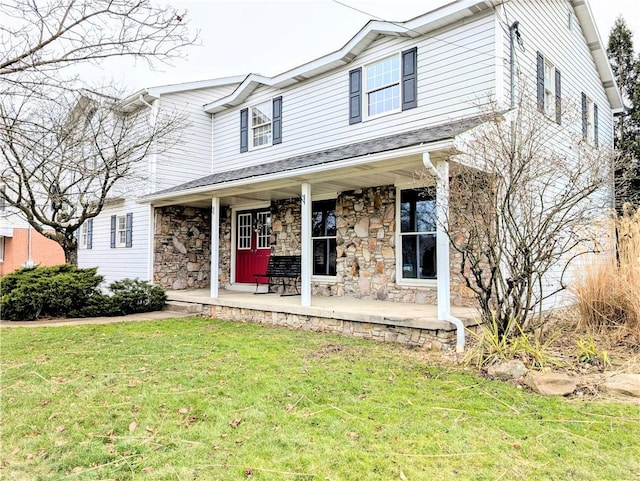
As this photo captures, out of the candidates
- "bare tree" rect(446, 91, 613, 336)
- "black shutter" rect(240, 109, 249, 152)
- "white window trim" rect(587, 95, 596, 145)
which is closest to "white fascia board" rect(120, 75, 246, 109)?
"black shutter" rect(240, 109, 249, 152)

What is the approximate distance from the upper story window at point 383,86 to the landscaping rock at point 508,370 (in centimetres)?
535

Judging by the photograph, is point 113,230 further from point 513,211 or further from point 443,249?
point 513,211

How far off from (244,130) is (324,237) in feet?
13.8

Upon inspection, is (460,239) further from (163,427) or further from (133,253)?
(133,253)

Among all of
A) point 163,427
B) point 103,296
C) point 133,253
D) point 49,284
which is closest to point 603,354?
point 163,427

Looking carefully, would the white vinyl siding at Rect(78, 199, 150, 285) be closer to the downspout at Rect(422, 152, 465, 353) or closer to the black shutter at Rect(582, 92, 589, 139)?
the downspout at Rect(422, 152, 465, 353)

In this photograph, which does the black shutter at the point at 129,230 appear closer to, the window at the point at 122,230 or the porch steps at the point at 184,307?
the window at the point at 122,230

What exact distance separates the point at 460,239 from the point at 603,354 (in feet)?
8.85

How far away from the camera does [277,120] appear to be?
10656mm

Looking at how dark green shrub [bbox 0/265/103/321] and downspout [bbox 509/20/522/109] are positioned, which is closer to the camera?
downspout [bbox 509/20/522/109]

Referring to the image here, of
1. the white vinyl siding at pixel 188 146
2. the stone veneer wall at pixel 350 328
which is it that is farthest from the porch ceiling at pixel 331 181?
the stone veneer wall at pixel 350 328

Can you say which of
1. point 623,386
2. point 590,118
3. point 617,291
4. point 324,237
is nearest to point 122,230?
point 324,237

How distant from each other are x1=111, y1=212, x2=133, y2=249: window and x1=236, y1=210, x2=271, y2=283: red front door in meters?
3.11

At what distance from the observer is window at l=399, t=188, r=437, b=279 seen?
7629mm
